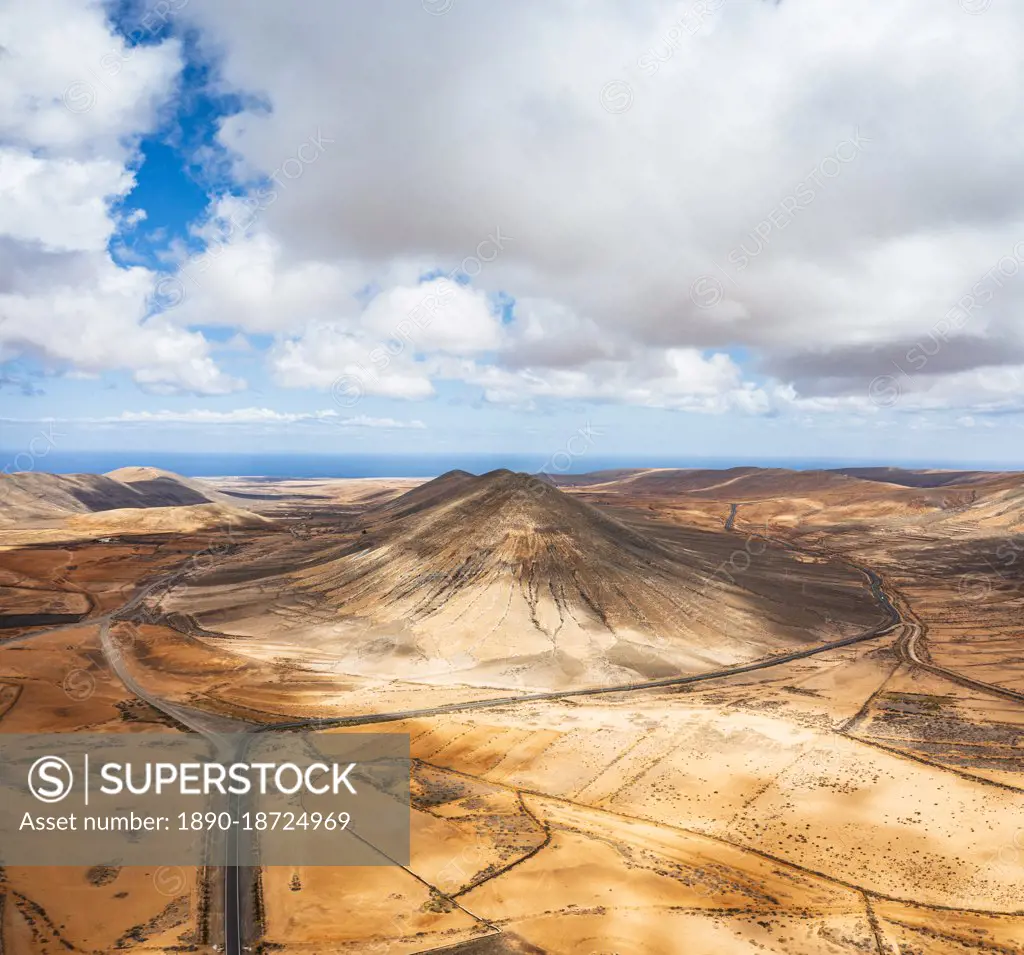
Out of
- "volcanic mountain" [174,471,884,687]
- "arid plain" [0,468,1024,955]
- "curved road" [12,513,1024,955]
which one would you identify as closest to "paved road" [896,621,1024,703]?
"curved road" [12,513,1024,955]

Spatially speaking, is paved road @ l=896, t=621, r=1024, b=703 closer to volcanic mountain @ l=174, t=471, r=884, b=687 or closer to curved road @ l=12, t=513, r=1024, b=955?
curved road @ l=12, t=513, r=1024, b=955

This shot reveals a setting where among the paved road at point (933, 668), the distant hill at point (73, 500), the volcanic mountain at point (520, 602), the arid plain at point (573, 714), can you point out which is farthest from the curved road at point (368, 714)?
the distant hill at point (73, 500)

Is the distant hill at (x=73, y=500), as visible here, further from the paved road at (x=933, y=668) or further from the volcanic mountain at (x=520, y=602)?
the paved road at (x=933, y=668)

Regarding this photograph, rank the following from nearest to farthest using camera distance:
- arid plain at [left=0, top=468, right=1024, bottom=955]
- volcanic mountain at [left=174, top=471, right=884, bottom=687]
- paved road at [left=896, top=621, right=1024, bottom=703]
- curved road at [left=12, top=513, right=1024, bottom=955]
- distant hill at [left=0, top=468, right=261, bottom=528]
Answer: arid plain at [left=0, top=468, right=1024, bottom=955] → curved road at [left=12, top=513, right=1024, bottom=955] → paved road at [left=896, top=621, right=1024, bottom=703] → volcanic mountain at [left=174, top=471, right=884, bottom=687] → distant hill at [left=0, top=468, right=261, bottom=528]

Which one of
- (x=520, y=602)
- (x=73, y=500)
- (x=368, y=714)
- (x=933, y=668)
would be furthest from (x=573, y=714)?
(x=73, y=500)

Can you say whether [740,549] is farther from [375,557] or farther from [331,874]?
[331,874]

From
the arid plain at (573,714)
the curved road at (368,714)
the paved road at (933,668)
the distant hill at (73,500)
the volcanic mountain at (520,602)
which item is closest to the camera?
the arid plain at (573,714)
